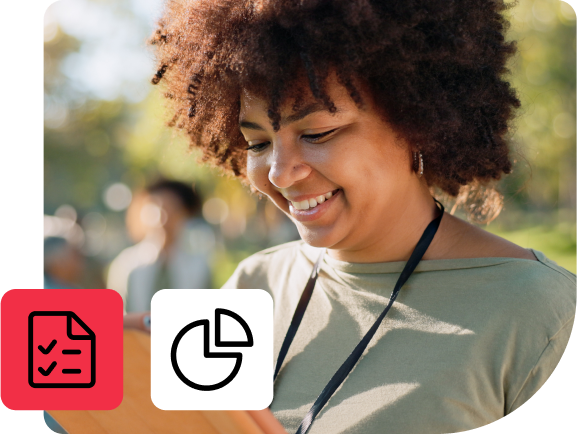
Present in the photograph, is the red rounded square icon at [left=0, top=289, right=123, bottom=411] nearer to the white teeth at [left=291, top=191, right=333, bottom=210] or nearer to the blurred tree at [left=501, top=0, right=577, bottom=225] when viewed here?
the white teeth at [left=291, top=191, right=333, bottom=210]

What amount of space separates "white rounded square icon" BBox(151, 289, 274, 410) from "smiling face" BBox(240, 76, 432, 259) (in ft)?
1.27

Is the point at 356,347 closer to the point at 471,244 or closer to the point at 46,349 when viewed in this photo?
the point at 471,244

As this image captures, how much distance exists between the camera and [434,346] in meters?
1.39

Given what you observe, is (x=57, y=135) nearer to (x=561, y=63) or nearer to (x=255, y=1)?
(x=561, y=63)

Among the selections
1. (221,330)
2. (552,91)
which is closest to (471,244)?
(221,330)

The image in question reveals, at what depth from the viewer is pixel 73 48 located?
695 cm

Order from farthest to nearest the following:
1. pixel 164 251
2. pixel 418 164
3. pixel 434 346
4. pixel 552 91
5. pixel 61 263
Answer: pixel 552 91, pixel 164 251, pixel 61 263, pixel 418 164, pixel 434 346

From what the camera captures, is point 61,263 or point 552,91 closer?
point 61,263

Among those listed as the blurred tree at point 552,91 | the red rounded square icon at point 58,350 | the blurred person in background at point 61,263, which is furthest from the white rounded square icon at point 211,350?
the blurred tree at point 552,91

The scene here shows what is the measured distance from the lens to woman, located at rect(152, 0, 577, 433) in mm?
1329

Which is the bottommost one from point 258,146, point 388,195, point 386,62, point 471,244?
point 471,244

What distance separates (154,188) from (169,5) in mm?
2473

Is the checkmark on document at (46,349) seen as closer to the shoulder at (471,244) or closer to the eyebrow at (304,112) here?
the eyebrow at (304,112)

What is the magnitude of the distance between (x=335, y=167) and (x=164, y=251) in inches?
101
